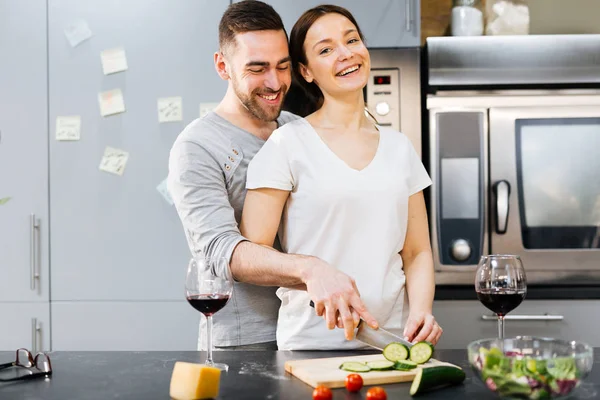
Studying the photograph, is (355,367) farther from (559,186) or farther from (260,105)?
(559,186)

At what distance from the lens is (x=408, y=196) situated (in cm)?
177

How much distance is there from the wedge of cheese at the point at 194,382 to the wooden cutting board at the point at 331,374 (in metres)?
0.17

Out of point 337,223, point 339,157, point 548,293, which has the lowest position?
point 548,293

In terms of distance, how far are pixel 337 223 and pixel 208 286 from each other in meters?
0.43

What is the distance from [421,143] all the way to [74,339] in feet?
4.64

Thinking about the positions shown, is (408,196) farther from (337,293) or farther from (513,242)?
(513,242)

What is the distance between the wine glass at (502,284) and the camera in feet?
4.58

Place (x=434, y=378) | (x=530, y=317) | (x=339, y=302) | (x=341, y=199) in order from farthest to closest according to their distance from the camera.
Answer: (x=530, y=317), (x=341, y=199), (x=339, y=302), (x=434, y=378)

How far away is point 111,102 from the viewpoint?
2.77m

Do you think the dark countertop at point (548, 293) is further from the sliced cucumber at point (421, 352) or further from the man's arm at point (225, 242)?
the sliced cucumber at point (421, 352)

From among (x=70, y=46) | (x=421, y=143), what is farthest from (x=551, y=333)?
(x=70, y=46)

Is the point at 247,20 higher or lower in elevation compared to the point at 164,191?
higher

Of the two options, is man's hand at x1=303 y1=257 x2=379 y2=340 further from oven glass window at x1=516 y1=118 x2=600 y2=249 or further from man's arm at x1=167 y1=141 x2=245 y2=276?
oven glass window at x1=516 y1=118 x2=600 y2=249

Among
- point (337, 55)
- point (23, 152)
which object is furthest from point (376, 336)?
point (23, 152)
